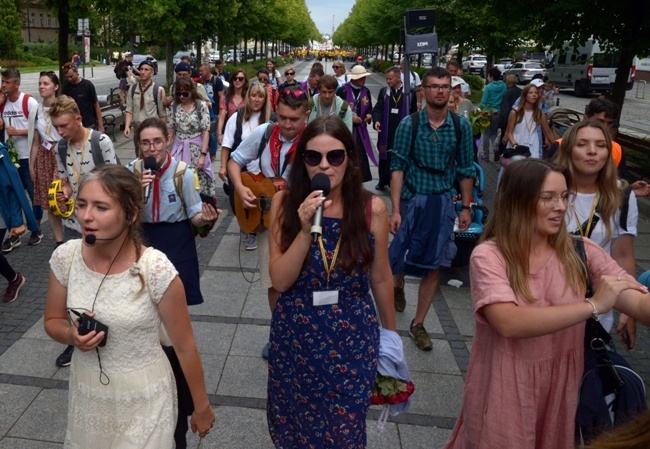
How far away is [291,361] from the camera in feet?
8.72

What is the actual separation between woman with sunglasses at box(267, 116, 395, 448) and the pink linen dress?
47 centimetres

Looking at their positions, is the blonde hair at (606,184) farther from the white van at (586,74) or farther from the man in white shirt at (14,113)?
the white van at (586,74)

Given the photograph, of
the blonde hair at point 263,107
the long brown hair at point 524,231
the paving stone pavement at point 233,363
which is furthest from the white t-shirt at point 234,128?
the long brown hair at point 524,231

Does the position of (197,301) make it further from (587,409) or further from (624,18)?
(624,18)

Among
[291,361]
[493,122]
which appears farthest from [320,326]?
[493,122]

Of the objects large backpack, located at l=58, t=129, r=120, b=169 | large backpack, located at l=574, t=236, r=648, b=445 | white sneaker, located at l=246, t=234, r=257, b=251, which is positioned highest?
large backpack, located at l=58, t=129, r=120, b=169

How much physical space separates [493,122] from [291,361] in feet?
36.6

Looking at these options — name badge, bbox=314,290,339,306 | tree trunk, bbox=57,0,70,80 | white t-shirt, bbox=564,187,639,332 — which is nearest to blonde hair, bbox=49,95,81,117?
name badge, bbox=314,290,339,306

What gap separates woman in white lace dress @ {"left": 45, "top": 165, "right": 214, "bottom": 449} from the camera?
7.64 ft

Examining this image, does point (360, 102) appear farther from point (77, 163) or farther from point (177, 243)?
point (177, 243)

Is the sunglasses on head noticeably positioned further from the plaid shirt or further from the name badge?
the name badge

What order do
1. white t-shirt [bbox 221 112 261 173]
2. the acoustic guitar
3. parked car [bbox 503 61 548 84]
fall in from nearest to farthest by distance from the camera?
the acoustic guitar → white t-shirt [bbox 221 112 261 173] → parked car [bbox 503 61 548 84]

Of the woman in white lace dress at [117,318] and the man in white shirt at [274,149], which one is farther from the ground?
the man in white shirt at [274,149]

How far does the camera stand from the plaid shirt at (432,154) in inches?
183
